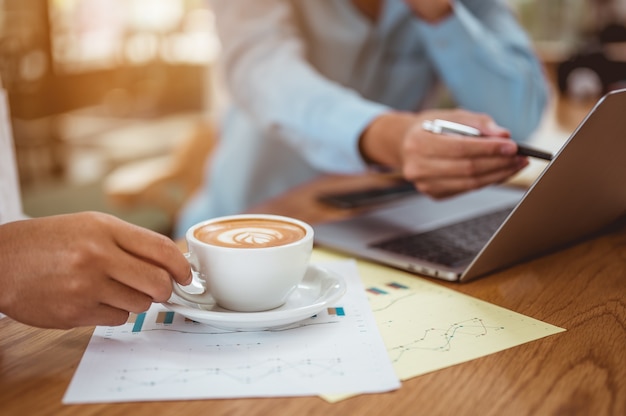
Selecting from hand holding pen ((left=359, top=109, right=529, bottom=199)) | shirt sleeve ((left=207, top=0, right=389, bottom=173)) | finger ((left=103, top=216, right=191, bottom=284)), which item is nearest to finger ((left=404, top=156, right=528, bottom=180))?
hand holding pen ((left=359, top=109, right=529, bottom=199))

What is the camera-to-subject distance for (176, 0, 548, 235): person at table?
826 millimetres

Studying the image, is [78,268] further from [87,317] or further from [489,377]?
[489,377]

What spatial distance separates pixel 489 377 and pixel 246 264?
196 millimetres

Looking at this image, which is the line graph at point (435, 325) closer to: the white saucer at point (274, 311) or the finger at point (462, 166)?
the white saucer at point (274, 311)

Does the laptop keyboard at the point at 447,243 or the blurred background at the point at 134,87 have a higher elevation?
the laptop keyboard at the point at 447,243

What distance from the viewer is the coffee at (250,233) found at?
1.77ft

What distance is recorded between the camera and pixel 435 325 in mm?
567

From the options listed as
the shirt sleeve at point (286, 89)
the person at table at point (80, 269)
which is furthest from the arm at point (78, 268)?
the shirt sleeve at point (286, 89)

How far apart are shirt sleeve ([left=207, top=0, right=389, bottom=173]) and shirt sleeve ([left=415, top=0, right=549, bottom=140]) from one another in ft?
0.77

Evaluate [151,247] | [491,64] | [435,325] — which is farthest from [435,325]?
[491,64]

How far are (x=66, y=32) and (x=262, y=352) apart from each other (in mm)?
4732

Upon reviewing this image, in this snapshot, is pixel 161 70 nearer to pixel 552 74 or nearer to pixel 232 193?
pixel 552 74

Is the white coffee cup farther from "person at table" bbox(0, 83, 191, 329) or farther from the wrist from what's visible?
the wrist

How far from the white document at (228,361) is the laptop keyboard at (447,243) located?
0.59 ft
